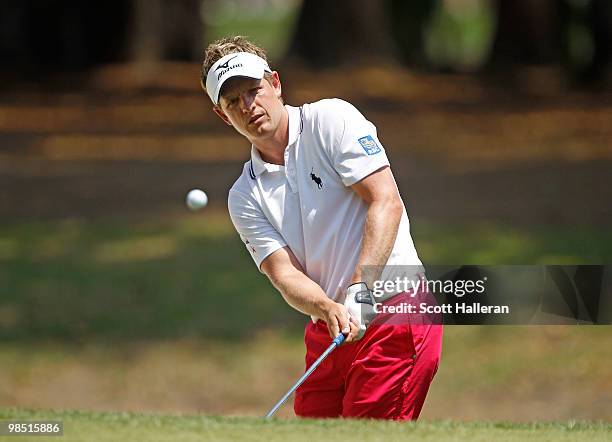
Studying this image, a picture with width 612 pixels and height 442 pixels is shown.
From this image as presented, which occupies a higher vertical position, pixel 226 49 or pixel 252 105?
pixel 226 49

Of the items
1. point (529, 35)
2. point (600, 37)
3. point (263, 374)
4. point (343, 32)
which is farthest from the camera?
point (529, 35)

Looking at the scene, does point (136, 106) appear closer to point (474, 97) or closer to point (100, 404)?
point (474, 97)

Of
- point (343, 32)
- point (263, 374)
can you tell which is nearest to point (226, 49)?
point (263, 374)

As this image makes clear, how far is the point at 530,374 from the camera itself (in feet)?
31.8

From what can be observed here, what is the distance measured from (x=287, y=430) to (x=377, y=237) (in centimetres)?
74

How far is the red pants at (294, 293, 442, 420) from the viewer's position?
4430 mm

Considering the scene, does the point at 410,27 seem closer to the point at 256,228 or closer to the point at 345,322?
the point at 256,228

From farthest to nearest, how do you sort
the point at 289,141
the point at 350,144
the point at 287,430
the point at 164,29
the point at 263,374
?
the point at 164,29 → the point at 263,374 → the point at 289,141 → the point at 350,144 → the point at 287,430

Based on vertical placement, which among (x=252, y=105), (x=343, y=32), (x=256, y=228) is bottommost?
(x=343, y=32)

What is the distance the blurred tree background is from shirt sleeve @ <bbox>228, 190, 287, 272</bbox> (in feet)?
16.2

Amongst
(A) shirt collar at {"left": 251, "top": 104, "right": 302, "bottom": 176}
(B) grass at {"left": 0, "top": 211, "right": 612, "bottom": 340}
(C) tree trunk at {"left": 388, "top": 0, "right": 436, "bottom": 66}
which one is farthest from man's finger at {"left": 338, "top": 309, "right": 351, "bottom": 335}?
(C) tree trunk at {"left": 388, "top": 0, "right": 436, "bottom": 66}

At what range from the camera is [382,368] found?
4.42 meters

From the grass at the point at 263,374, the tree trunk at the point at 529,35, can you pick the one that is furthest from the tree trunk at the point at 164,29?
the grass at the point at 263,374

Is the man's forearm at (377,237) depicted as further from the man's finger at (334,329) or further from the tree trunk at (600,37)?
the tree trunk at (600,37)
